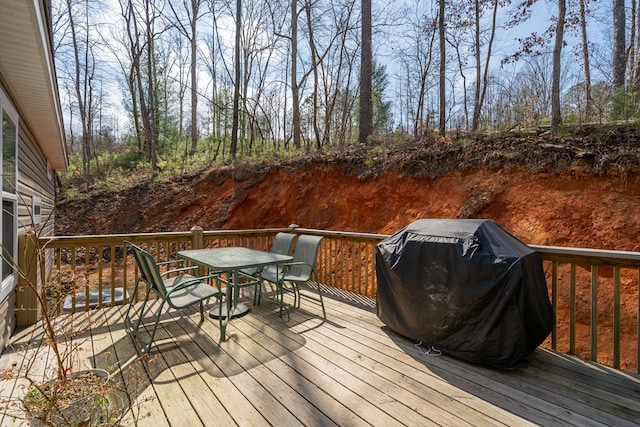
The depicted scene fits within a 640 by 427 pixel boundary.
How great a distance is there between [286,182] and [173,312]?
5541 millimetres

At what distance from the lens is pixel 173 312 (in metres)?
3.77

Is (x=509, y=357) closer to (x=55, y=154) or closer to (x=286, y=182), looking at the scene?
(x=286, y=182)

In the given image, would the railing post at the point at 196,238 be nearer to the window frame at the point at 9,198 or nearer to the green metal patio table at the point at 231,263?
the green metal patio table at the point at 231,263

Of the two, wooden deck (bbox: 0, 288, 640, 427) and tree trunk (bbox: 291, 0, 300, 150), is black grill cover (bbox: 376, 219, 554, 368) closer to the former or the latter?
wooden deck (bbox: 0, 288, 640, 427)

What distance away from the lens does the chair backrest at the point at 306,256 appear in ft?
12.6

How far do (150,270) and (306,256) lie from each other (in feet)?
5.88

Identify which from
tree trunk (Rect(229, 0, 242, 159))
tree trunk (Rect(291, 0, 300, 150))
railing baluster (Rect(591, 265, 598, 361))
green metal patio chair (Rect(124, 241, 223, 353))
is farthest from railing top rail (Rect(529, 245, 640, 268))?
tree trunk (Rect(229, 0, 242, 159))

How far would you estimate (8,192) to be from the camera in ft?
10.4

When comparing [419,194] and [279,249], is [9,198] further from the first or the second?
[419,194]

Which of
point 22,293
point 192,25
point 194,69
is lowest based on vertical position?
point 22,293

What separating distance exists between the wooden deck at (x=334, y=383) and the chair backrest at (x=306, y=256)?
84 cm

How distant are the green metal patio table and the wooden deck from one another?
0.31 meters

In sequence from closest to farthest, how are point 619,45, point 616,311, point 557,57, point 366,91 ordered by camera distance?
1. point 616,311
2. point 557,57
3. point 619,45
4. point 366,91

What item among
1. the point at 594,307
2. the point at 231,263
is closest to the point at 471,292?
the point at 594,307
